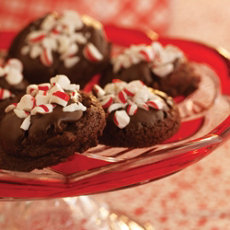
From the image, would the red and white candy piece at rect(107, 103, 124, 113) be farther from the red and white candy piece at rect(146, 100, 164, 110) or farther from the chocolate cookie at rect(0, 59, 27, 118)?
the chocolate cookie at rect(0, 59, 27, 118)

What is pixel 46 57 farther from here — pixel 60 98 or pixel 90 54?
pixel 60 98

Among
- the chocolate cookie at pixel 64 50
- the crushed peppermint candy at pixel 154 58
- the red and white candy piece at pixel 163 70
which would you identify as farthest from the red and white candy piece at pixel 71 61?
the red and white candy piece at pixel 163 70

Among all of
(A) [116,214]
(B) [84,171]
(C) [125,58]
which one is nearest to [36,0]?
→ (C) [125,58]

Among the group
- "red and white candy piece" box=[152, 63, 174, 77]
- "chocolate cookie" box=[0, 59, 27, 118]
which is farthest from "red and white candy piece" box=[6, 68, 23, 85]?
"red and white candy piece" box=[152, 63, 174, 77]

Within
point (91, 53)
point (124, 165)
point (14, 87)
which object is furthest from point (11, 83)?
point (124, 165)

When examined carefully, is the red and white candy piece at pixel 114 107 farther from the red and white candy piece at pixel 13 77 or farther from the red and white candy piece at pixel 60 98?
the red and white candy piece at pixel 13 77
